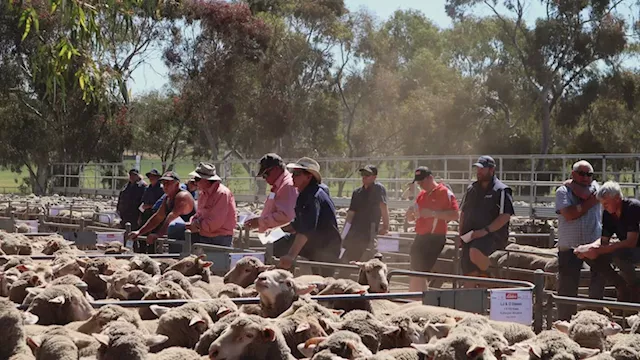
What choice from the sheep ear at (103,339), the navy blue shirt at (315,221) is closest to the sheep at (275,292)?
the sheep ear at (103,339)

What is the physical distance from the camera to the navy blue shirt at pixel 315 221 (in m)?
8.66

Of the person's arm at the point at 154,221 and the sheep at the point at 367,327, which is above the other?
the person's arm at the point at 154,221

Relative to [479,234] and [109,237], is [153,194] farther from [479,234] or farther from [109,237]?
[479,234]

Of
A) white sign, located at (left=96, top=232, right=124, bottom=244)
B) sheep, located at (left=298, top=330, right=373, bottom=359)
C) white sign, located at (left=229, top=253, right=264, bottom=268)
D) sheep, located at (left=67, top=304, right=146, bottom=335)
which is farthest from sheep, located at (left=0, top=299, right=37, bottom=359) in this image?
white sign, located at (left=96, top=232, right=124, bottom=244)

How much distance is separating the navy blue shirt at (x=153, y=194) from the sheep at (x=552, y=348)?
28.5 ft

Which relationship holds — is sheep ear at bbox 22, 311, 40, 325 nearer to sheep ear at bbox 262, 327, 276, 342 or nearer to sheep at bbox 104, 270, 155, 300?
sheep at bbox 104, 270, 155, 300

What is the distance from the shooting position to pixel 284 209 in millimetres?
9070

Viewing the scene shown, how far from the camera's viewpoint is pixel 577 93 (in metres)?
43.6

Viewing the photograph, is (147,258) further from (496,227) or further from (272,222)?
(496,227)

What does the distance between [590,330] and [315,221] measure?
314 centimetres

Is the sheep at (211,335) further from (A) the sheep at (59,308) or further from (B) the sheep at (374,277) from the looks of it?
(B) the sheep at (374,277)

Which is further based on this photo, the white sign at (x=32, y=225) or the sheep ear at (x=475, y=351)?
the white sign at (x=32, y=225)

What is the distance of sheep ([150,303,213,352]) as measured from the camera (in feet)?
19.1

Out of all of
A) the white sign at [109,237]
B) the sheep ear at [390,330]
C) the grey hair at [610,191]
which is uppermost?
the grey hair at [610,191]
